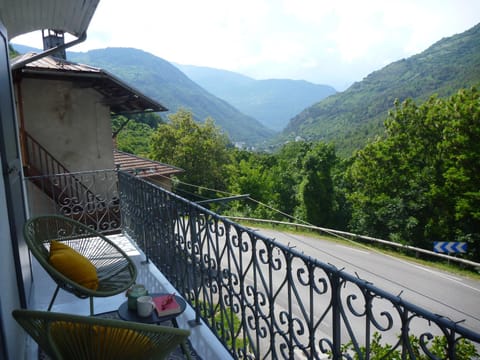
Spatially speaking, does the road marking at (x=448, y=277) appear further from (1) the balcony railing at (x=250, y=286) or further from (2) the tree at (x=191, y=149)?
(2) the tree at (x=191, y=149)

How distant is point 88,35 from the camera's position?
435 cm

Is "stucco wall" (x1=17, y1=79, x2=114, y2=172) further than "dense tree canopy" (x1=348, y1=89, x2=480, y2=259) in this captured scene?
No

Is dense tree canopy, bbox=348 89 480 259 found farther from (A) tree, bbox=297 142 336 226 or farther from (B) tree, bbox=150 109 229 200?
(B) tree, bbox=150 109 229 200

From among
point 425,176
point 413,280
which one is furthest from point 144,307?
point 425,176

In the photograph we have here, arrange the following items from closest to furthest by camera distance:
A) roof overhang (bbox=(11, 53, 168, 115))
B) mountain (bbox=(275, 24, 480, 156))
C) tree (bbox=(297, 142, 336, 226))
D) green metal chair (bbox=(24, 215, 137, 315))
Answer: green metal chair (bbox=(24, 215, 137, 315)) < roof overhang (bbox=(11, 53, 168, 115)) < tree (bbox=(297, 142, 336, 226)) < mountain (bbox=(275, 24, 480, 156))

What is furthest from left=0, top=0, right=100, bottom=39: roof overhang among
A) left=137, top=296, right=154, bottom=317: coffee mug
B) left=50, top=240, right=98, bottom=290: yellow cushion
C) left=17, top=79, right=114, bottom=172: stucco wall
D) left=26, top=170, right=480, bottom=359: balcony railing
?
left=17, top=79, right=114, bottom=172: stucco wall

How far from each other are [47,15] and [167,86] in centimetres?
13036

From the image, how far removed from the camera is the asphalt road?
10750 millimetres

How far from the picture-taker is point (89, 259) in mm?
2617

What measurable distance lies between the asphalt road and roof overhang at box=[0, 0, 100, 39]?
9.15m

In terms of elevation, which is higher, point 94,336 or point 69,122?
point 69,122

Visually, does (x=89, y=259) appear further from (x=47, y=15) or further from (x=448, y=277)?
(x=448, y=277)

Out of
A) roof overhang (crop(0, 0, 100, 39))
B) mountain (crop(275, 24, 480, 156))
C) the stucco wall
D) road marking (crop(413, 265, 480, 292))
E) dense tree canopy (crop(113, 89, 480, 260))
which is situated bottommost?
road marking (crop(413, 265, 480, 292))

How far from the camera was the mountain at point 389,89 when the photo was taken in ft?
178
